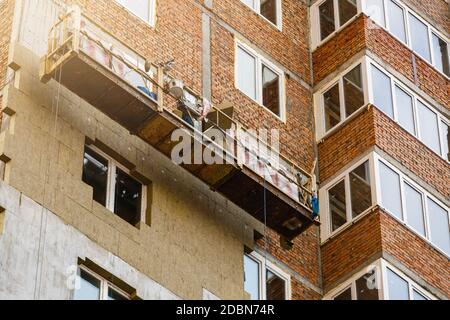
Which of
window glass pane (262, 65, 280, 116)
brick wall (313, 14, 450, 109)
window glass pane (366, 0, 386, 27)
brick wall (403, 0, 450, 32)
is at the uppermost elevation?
brick wall (403, 0, 450, 32)

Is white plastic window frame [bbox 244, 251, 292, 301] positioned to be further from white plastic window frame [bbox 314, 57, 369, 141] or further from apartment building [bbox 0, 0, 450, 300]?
white plastic window frame [bbox 314, 57, 369, 141]

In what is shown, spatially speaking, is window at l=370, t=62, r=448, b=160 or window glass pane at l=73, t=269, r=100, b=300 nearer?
window glass pane at l=73, t=269, r=100, b=300

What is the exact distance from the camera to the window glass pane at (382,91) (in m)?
42.2

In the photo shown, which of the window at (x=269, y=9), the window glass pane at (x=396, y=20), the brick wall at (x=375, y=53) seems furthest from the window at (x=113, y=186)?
the window glass pane at (x=396, y=20)

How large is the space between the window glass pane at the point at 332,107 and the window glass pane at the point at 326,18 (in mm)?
2361

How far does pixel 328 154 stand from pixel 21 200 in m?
11.7

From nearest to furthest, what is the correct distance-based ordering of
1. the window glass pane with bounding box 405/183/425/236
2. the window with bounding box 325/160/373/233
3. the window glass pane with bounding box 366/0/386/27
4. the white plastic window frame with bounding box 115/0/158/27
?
the white plastic window frame with bounding box 115/0/158/27 → the window with bounding box 325/160/373/233 → the window glass pane with bounding box 405/183/425/236 → the window glass pane with bounding box 366/0/386/27

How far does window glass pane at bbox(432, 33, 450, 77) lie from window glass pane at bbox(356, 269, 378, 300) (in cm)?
1030

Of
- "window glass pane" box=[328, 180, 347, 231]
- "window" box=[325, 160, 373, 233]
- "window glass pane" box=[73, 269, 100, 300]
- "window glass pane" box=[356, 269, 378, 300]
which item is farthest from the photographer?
"window glass pane" box=[328, 180, 347, 231]

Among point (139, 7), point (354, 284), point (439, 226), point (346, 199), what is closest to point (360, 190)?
point (346, 199)

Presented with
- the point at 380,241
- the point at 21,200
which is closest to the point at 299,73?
the point at 380,241

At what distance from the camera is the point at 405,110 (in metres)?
43.3

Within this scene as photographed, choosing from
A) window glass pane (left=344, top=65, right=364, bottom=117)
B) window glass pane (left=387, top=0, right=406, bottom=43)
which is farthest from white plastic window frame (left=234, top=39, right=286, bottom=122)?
window glass pane (left=387, top=0, right=406, bottom=43)

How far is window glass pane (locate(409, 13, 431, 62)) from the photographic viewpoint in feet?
151
